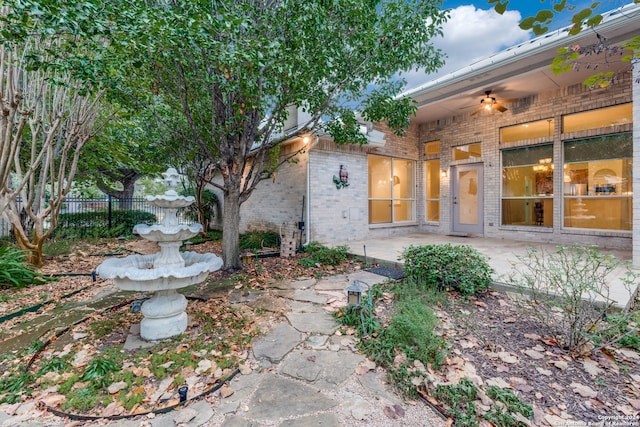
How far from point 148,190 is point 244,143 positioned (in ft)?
87.2

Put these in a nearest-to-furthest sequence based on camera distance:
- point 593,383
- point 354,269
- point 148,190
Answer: point 593,383 → point 354,269 → point 148,190

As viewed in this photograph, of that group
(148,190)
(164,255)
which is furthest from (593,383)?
(148,190)

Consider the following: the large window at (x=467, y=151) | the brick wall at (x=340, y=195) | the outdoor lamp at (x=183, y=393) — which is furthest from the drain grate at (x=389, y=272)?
the large window at (x=467, y=151)

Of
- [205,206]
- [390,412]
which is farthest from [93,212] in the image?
[390,412]

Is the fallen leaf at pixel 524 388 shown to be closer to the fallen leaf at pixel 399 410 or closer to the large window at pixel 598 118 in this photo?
the fallen leaf at pixel 399 410

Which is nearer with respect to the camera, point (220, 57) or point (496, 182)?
point (220, 57)

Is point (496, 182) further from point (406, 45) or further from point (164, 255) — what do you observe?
point (164, 255)

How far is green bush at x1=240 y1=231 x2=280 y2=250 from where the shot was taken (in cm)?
688

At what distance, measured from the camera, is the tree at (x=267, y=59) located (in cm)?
311

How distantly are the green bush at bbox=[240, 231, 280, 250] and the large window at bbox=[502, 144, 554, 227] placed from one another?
20.2 feet

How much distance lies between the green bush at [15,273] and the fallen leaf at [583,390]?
6.62 metres

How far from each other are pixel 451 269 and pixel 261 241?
15.2ft

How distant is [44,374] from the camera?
215cm

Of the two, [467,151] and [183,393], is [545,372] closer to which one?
[183,393]
